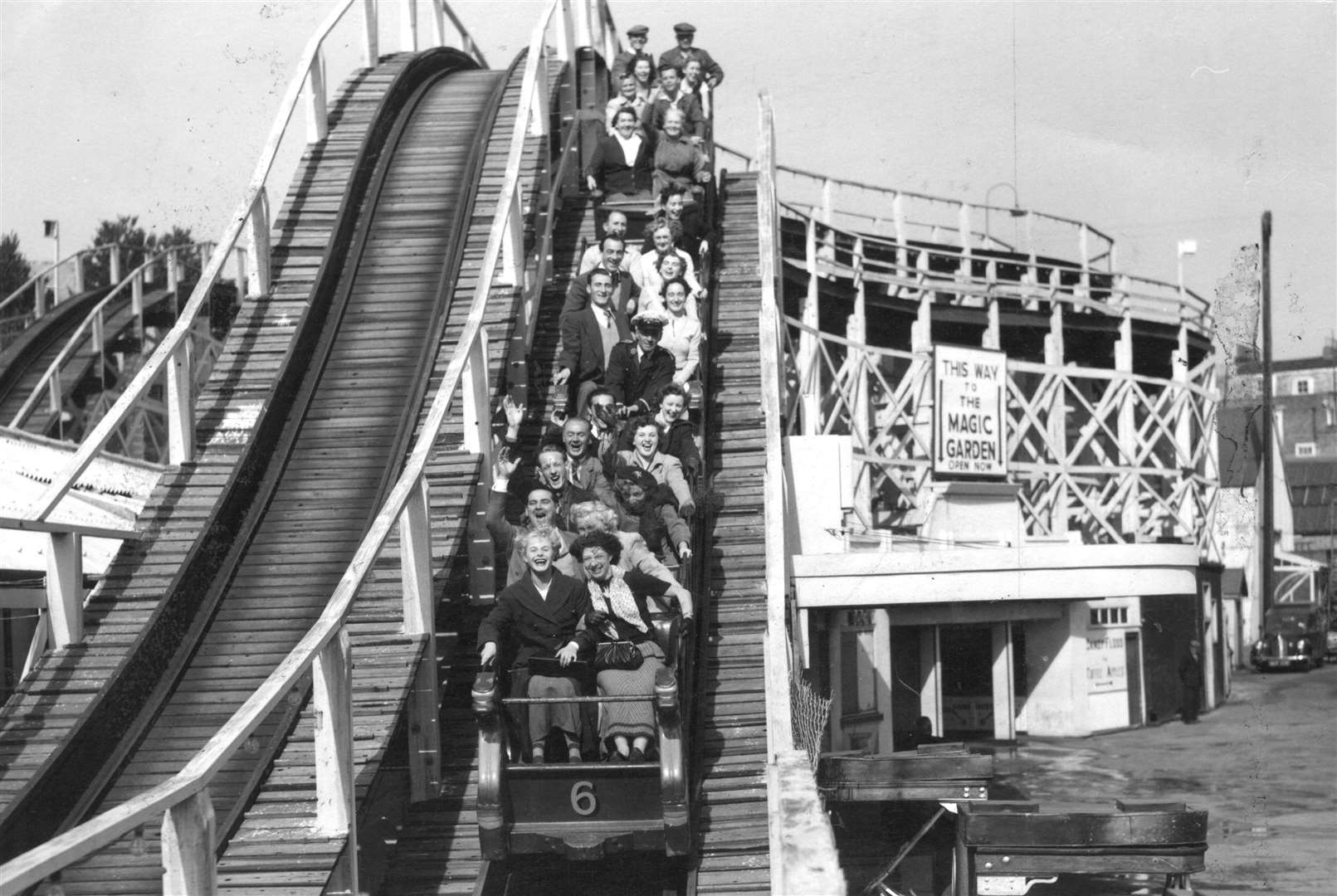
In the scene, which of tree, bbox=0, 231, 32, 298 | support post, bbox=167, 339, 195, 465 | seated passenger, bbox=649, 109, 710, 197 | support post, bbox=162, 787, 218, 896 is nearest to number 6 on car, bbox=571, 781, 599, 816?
support post, bbox=162, 787, 218, 896

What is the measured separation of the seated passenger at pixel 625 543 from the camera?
28.7 feet

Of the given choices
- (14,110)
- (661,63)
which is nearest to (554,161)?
(661,63)

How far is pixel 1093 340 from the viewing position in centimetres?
3203

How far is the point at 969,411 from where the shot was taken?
24047 mm

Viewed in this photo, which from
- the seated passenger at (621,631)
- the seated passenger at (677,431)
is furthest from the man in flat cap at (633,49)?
the seated passenger at (621,631)

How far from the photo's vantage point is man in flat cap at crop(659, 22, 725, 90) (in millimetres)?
17734

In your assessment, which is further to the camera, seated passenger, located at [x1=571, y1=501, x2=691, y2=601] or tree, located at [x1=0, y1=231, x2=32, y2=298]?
tree, located at [x1=0, y1=231, x2=32, y2=298]

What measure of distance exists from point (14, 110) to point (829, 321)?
14288mm

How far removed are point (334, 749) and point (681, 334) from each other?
540 centimetres

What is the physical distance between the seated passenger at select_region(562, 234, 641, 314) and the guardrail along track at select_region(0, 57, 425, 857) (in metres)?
2.06

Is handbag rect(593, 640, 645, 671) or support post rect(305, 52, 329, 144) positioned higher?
support post rect(305, 52, 329, 144)

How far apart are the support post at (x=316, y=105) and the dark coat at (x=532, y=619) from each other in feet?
26.3

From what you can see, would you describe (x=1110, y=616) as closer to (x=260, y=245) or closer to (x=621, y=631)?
(x=260, y=245)

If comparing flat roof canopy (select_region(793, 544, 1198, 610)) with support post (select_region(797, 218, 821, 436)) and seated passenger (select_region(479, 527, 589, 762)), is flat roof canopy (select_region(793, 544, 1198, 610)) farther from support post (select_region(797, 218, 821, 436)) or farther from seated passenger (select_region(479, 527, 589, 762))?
support post (select_region(797, 218, 821, 436))
